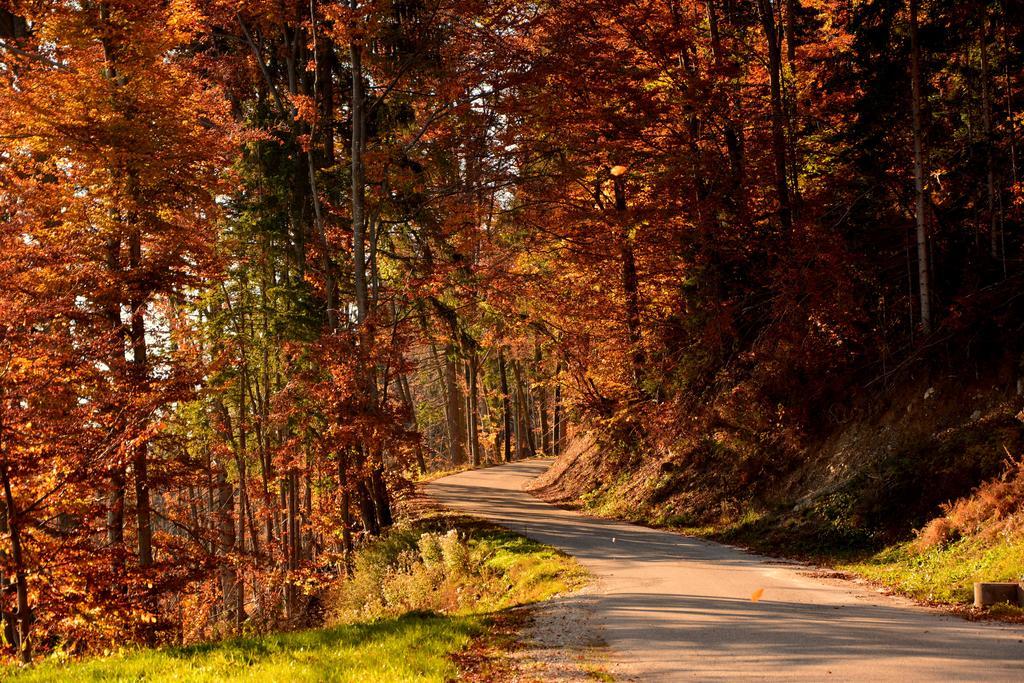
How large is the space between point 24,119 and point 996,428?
60.2 feet

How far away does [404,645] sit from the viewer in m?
8.94

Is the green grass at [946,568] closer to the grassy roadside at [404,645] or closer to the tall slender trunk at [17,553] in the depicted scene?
the grassy roadside at [404,645]

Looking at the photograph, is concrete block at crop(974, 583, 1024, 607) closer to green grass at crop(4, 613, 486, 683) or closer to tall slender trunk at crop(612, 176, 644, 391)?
green grass at crop(4, 613, 486, 683)

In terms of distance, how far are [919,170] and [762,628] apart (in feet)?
34.5

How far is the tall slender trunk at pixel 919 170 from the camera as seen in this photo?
1566 cm

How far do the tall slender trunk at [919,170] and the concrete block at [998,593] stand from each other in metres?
7.39

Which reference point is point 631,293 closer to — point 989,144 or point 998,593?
point 989,144

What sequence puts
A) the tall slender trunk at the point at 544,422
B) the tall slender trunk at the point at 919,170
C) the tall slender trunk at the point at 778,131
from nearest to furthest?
the tall slender trunk at the point at 919,170 → the tall slender trunk at the point at 778,131 → the tall slender trunk at the point at 544,422

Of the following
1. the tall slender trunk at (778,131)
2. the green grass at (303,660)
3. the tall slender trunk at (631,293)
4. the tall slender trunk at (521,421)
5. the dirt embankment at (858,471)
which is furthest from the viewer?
the tall slender trunk at (521,421)

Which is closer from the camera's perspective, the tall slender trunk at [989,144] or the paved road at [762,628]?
the paved road at [762,628]

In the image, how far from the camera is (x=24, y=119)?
1561 cm

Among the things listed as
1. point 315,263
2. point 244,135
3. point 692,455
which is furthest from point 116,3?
point 692,455

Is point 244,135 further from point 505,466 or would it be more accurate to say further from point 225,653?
point 505,466

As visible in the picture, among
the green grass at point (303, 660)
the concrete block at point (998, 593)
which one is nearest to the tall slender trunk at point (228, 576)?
the green grass at point (303, 660)
